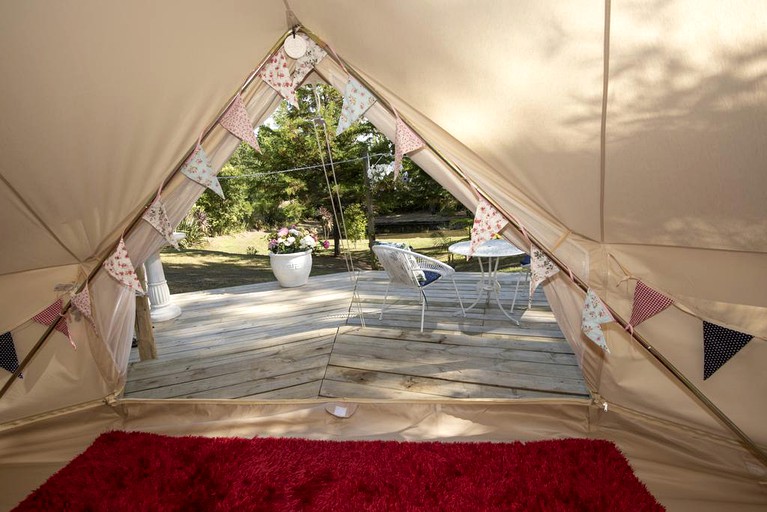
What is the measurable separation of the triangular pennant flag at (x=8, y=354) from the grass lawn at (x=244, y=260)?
394cm

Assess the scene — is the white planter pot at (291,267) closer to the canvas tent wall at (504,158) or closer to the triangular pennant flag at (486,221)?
the canvas tent wall at (504,158)

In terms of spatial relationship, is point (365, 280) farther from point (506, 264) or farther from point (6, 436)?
point (6, 436)

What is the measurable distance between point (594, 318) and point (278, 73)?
184 centimetres

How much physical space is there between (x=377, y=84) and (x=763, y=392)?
2.01m

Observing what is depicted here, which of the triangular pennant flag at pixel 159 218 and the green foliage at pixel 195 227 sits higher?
the triangular pennant flag at pixel 159 218

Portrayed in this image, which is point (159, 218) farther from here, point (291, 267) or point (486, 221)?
point (291, 267)

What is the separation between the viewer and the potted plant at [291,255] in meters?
5.18

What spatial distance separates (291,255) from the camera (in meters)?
5.15

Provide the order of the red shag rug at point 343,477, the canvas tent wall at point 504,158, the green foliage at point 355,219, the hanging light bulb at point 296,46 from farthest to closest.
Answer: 1. the green foliage at point 355,219
2. the hanging light bulb at point 296,46
3. the red shag rug at point 343,477
4. the canvas tent wall at point 504,158

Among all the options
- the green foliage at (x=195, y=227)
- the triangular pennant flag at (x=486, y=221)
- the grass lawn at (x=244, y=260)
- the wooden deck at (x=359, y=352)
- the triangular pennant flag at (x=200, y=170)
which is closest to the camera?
the triangular pennant flag at (x=486, y=221)

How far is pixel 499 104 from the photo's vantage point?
5.68 ft

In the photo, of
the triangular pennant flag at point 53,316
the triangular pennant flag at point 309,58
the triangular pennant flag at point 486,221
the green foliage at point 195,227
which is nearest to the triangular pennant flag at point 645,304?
the triangular pennant flag at point 486,221

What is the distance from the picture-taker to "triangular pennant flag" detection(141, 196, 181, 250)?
2.18 metres

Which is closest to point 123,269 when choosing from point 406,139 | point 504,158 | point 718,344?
point 406,139
